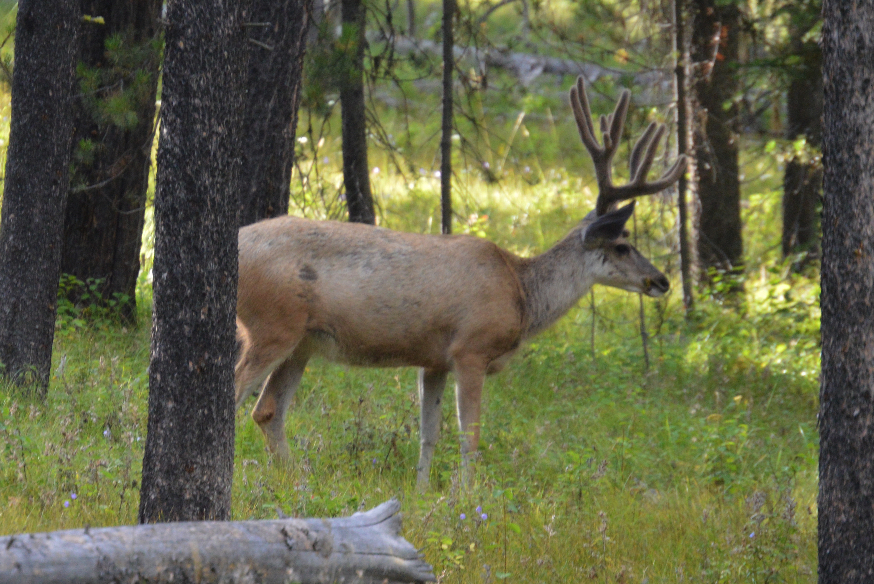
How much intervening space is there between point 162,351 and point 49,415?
2570mm

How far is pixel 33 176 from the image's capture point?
6453 millimetres

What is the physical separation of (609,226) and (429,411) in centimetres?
212

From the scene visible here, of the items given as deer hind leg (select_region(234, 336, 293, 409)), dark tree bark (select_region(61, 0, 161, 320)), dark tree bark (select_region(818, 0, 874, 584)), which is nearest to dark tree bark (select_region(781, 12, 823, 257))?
dark tree bark (select_region(61, 0, 161, 320))

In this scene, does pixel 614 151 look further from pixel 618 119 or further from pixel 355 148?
pixel 355 148

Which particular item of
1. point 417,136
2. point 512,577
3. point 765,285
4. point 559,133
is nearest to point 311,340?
point 512,577

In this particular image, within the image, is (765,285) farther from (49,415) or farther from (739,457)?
(49,415)

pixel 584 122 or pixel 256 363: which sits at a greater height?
pixel 584 122

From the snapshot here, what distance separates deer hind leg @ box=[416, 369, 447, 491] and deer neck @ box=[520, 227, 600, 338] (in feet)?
2.66

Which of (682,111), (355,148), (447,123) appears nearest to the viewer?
(447,123)

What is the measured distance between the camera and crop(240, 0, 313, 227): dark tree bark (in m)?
7.75

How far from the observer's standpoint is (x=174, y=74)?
3912mm

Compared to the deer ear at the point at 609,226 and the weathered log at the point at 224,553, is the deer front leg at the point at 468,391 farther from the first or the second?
the weathered log at the point at 224,553

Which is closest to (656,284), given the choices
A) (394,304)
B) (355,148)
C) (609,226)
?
(609,226)

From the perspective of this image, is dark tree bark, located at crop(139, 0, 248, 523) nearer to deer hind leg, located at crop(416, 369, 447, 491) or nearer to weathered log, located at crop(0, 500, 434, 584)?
weathered log, located at crop(0, 500, 434, 584)
